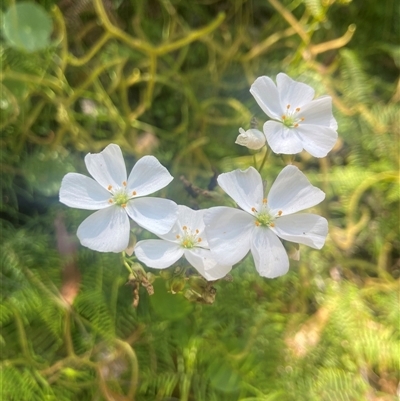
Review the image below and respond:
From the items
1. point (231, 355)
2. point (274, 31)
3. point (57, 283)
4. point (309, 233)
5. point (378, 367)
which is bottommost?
point (378, 367)

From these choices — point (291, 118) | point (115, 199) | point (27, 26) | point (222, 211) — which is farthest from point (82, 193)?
point (27, 26)

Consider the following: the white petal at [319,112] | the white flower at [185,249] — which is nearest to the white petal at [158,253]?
the white flower at [185,249]

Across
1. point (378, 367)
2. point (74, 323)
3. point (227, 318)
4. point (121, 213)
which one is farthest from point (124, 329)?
point (378, 367)

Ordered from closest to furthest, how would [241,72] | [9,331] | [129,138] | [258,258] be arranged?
[258,258]
[9,331]
[129,138]
[241,72]

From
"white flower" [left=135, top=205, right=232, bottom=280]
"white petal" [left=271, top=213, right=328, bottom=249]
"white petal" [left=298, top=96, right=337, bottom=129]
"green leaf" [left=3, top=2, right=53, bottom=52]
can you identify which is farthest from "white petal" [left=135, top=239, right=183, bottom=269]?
"green leaf" [left=3, top=2, right=53, bottom=52]

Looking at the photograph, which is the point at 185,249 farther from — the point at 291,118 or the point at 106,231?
the point at 291,118

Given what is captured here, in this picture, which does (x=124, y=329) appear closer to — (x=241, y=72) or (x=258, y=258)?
(x=258, y=258)
